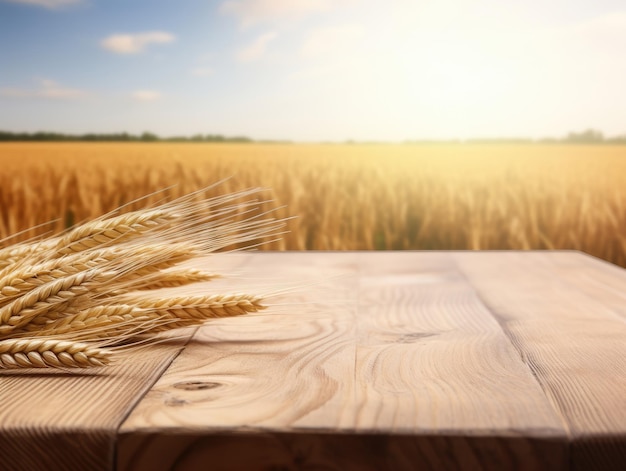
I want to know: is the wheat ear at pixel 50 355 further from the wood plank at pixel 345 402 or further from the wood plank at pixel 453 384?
the wood plank at pixel 453 384

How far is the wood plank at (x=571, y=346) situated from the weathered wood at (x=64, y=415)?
30 cm

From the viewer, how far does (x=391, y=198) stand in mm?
2293

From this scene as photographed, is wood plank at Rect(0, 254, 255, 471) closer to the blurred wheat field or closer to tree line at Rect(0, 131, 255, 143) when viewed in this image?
the blurred wheat field

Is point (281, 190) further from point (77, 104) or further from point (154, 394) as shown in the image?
point (154, 394)

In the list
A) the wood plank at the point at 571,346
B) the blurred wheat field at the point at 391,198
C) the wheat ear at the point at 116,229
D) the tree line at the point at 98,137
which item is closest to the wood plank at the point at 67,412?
the wheat ear at the point at 116,229

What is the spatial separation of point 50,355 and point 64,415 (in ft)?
0.37

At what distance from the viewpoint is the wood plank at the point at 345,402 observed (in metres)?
0.39

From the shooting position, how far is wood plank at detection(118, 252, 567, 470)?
392 mm

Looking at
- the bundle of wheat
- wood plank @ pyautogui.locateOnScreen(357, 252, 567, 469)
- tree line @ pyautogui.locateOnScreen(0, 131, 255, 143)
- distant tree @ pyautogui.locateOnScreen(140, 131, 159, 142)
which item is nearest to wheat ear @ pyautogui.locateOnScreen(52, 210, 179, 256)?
the bundle of wheat

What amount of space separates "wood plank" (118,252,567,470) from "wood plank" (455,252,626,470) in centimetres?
2

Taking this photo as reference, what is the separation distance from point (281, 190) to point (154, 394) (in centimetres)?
185

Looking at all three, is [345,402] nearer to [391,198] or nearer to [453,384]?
[453,384]

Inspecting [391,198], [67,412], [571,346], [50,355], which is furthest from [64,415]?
[391,198]

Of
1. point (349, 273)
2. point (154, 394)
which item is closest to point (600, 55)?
A: point (349, 273)
